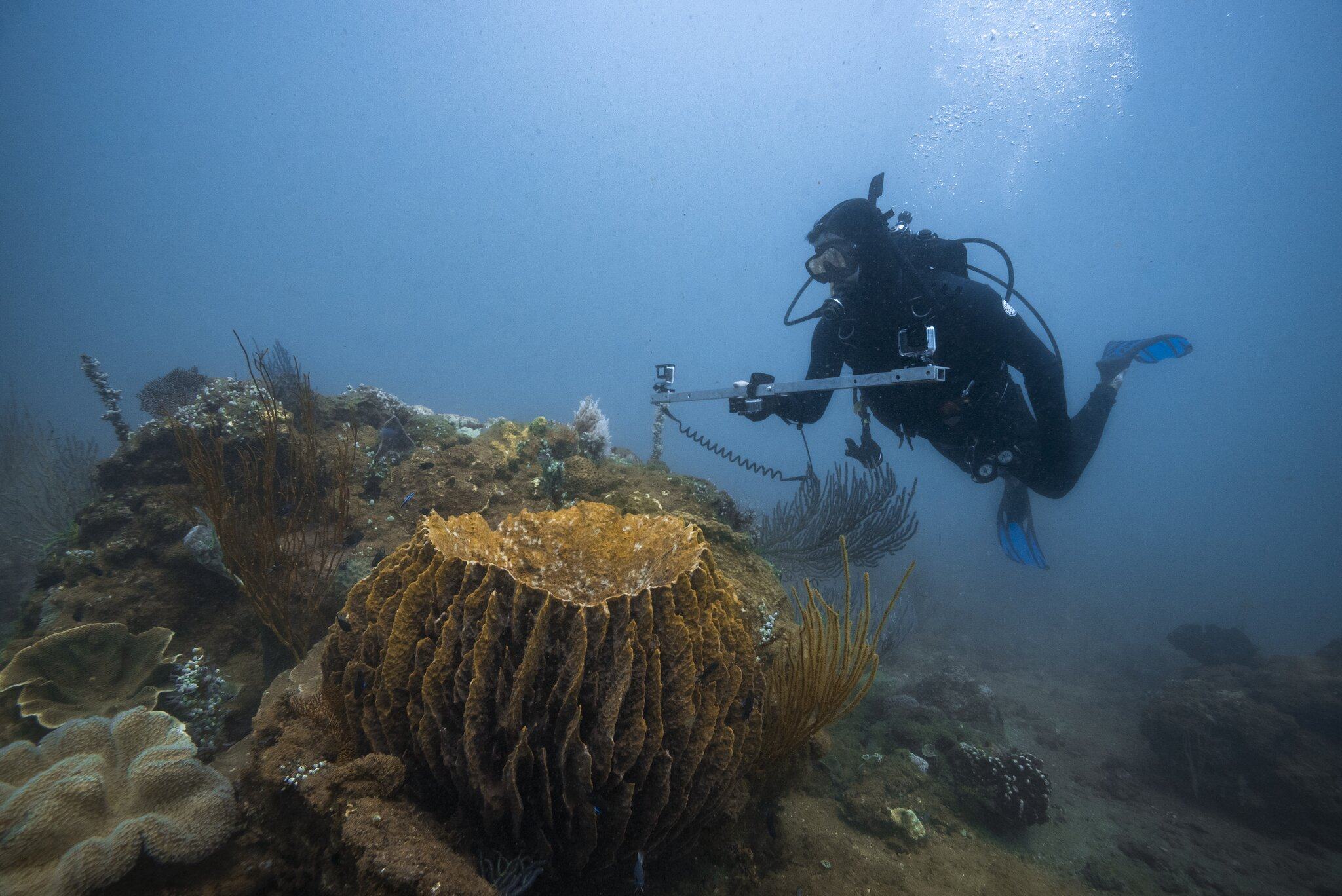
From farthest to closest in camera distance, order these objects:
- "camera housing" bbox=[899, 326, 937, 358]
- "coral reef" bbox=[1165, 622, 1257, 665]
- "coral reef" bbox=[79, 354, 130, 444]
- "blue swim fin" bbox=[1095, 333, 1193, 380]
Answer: "coral reef" bbox=[1165, 622, 1257, 665] → "blue swim fin" bbox=[1095, 333, 1193, 380] → "coral reef" bbox=[79, 354, 130, 444] → "camera housing" bbox=[899, 326, 937, 358]

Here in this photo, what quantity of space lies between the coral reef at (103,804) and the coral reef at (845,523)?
660 centimetres

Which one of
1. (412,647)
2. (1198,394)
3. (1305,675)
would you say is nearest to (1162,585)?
(1305,675)

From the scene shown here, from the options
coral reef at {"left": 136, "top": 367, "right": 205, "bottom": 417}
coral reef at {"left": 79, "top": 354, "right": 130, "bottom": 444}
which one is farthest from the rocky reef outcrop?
coral reef at {"left": 136, "top": 367, "right": 205, "bottom": 417}

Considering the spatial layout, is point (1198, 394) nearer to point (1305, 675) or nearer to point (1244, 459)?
point (1244, 459)

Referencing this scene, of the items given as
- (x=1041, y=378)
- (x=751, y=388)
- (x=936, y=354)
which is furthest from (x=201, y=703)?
(x=1041, y=378)

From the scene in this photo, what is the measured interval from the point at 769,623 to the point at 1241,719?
34.6 ft

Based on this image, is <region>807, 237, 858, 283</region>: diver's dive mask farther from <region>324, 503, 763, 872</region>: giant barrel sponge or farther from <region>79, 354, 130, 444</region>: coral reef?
<region>79, 354, 130, 444</region>: coral reef

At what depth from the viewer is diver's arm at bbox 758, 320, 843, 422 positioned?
6.08 meters

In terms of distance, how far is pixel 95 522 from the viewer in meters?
4.66

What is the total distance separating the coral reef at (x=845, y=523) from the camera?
798 cm

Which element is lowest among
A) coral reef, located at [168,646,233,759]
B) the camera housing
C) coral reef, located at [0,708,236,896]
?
coral reef, located at [168,646,233,759]

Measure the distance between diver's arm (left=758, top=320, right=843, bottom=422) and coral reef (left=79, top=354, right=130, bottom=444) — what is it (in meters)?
7.66

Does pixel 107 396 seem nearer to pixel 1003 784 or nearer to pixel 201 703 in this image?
pixel 201 703

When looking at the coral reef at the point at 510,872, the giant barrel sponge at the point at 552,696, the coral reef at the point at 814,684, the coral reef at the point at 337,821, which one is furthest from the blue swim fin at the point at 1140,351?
the coral reef at the point at 337,821
